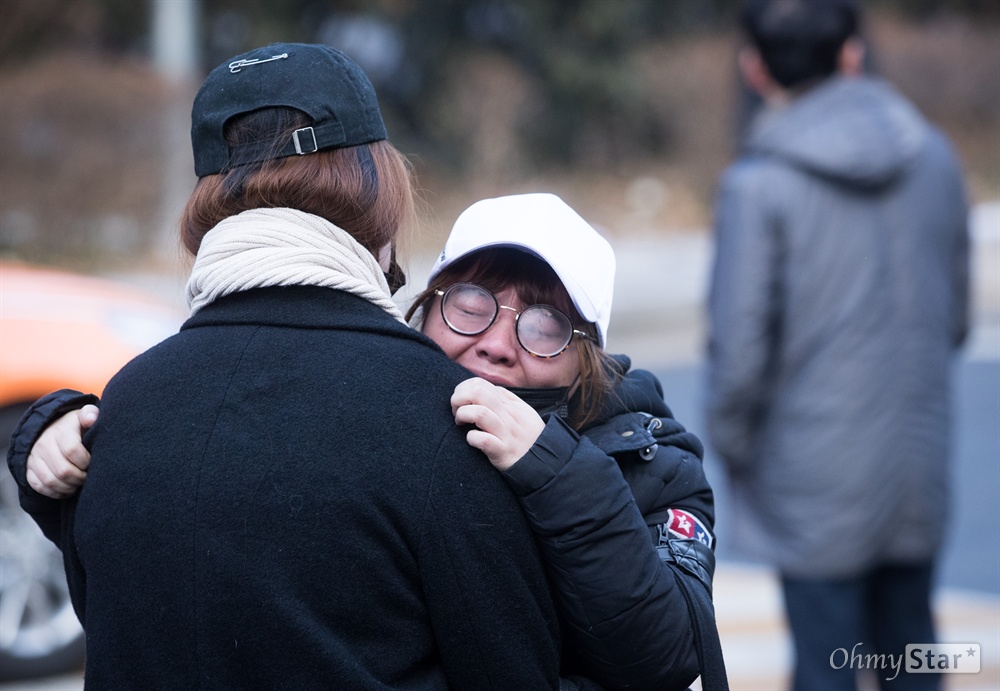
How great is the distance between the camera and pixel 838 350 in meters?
3.24

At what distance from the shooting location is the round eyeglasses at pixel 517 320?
1957 millimetres

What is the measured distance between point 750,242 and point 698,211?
16154 millimetres

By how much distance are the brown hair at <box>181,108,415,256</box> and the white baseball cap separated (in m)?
0.34

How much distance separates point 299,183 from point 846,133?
6.86 feet

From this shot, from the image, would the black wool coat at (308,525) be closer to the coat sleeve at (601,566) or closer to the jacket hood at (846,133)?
the coat sleeve at (601,566)

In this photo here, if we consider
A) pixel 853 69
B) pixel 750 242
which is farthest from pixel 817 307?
pixel 853 69

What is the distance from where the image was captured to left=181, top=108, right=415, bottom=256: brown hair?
1589mm

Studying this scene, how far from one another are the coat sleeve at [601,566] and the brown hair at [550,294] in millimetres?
316

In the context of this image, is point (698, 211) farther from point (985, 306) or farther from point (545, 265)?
point (545, 265)

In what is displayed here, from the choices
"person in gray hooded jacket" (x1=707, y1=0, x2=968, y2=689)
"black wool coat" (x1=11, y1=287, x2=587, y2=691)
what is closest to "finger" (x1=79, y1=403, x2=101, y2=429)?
"black wool coat" (x1=11, y1=287, x2=587, y2=691)

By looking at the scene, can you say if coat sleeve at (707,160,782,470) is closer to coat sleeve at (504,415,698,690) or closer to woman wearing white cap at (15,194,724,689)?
woman wearing white cap at (15,194,724,689)

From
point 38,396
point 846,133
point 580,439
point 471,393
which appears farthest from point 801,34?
point 38,396

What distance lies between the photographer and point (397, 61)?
2236 cm

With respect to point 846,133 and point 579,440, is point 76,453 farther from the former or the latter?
point 846,133
